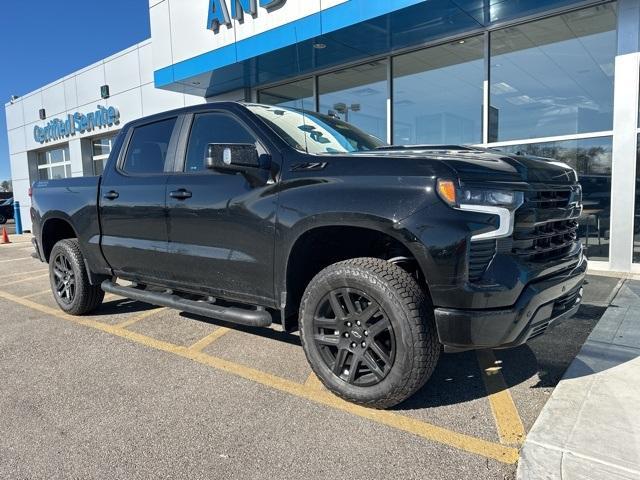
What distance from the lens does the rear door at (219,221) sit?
331cm

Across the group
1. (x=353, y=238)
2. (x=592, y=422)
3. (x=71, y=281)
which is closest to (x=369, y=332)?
(x=353, y=238)

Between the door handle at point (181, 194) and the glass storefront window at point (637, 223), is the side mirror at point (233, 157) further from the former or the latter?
the glass storefront window at point (637, 223)

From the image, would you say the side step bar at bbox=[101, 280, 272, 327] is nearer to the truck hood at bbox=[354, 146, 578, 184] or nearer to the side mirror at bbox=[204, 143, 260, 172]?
the side mirror at bbox=[204, 143, 260, 172]

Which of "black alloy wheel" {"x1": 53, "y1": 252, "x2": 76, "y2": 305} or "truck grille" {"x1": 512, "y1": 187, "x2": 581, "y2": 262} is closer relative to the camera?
"truck grille" {"x1": 512, "y1": 187, "x2": 581, "y2": 262}

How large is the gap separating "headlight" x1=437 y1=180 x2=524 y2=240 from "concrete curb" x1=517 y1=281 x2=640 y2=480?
113 centimetres

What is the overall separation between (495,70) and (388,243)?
654 cm

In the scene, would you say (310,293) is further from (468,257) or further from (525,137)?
(525,137)

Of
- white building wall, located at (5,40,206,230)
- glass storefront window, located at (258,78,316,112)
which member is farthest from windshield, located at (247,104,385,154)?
white building wall, located at (5,40,206,230)

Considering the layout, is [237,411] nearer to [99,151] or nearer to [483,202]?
[483,202]

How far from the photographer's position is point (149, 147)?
14.6ft

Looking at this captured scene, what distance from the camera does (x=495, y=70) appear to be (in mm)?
8383

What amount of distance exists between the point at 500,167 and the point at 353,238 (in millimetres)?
1074

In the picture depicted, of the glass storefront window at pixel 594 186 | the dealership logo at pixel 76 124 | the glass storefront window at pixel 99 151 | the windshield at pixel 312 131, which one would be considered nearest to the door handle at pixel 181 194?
the windshield at pixel 312 131

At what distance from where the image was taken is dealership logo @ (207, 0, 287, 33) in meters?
9.37
